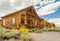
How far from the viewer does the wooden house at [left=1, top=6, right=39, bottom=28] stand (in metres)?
5.37

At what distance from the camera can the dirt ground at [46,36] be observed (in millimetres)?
4742

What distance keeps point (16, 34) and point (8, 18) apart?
0.73 meters

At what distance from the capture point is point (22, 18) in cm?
539

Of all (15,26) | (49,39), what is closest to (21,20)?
(15,26)

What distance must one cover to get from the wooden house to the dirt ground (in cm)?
38

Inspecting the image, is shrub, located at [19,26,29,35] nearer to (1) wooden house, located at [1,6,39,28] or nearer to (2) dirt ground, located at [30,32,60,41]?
(1) wooden house, located at [1,6,39,28]

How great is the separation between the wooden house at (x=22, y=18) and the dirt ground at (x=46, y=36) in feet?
1.26

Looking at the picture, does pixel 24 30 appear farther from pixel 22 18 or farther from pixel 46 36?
pixel 46 36

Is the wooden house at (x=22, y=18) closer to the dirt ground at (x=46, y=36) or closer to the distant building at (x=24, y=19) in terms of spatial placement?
the distant building at (x=24, y=19)

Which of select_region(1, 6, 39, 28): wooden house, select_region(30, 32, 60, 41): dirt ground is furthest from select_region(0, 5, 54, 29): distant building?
select_region(30, 32, 60, 41): dirt ground

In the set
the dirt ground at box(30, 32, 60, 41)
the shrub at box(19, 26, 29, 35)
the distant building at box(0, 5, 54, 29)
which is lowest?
the dirt ground at box(30, 32, 60, 41)

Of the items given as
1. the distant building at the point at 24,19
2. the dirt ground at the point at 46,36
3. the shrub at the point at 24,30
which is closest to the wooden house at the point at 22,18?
the distant building at the point at 24,19

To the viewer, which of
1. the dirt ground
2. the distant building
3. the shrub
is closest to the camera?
the dirt ground

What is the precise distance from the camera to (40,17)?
17.5 feet
